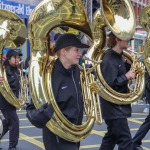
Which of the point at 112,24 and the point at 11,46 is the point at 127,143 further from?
the point at 11,46

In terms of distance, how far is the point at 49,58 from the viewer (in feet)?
11.1

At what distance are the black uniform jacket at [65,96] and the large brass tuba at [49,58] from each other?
2.6 inches

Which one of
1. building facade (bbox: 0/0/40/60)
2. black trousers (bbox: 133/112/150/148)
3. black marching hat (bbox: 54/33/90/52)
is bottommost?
black trousers (bbox: 133/112/150/148)

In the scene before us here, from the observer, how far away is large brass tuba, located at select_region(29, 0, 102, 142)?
10.2 feet

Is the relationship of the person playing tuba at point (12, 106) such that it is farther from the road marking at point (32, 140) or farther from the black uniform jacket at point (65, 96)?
the black uniform jacket at point (65, 96)

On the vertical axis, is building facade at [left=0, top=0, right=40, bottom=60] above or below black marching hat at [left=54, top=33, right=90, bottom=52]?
above

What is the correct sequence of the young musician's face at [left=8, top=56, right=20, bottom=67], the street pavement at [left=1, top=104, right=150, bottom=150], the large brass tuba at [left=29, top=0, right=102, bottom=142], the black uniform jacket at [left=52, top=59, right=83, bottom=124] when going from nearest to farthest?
the large brass tuba at [left=29, top=0, right=102, bottom=142], the black uniform jacket at [left=52, top=59, right=83, bottom=124], the young musician's face at [left=8, top=56, right=20, bottom=67], the street pavement at [left=1, top=104, right=150, bottom=150]

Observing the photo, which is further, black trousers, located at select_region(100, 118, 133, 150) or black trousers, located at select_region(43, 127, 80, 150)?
black trousers, located at select_region(100, 118, 133, 150)

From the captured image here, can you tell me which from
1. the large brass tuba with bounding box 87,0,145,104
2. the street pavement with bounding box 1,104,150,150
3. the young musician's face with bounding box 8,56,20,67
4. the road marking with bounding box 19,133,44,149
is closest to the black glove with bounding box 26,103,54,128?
the large brass tuba with bounding box 87,0,145,104

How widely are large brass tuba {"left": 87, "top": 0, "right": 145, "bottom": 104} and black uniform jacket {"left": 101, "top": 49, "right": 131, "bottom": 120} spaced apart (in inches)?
2.9

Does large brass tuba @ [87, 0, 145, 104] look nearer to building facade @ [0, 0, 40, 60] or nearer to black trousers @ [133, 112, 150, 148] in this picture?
black trousers @ [133, 112, 150, 148]

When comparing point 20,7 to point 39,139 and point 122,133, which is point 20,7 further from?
point 122,133

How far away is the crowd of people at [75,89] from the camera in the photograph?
3.35 meters

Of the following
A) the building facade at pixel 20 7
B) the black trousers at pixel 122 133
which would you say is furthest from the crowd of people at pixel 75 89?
the building facade at pixel 20 7
